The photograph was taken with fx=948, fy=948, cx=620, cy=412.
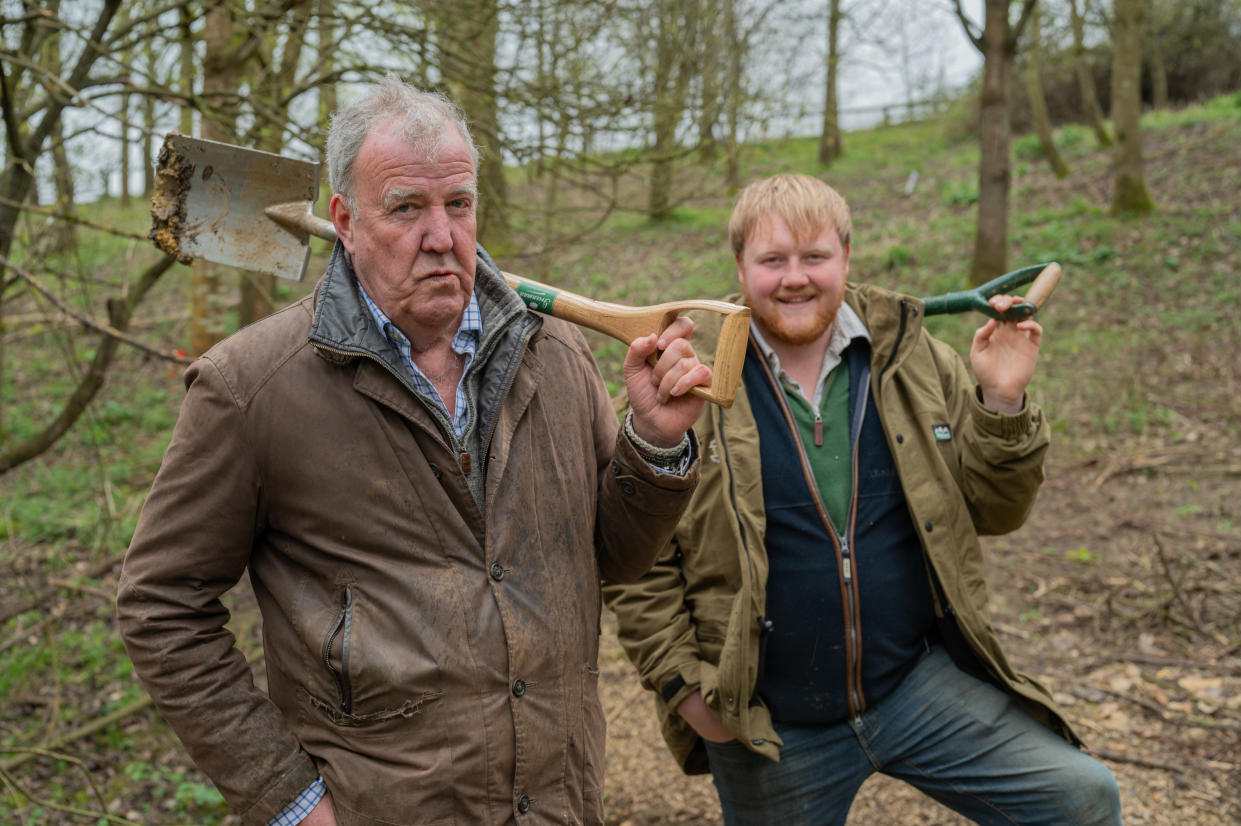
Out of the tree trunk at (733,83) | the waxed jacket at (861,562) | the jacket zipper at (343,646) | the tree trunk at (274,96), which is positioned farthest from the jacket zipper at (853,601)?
the tree trunk at (733,83)

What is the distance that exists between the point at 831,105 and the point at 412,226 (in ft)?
61.0

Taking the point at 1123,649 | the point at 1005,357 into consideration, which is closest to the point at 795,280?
the point at 1005,357

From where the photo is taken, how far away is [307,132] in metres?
4.06

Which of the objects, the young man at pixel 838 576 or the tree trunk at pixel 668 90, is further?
the tree trunk at pixel 668 90

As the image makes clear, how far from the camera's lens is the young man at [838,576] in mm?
2523

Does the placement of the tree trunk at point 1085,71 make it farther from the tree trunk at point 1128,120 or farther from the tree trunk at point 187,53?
the tree trunk at point 187,53

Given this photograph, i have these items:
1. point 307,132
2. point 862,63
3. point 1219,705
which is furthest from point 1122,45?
A: point 307,132

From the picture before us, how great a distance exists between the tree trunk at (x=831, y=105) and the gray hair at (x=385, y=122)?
1584 centimetres

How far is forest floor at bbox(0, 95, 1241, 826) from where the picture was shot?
13.1 ft

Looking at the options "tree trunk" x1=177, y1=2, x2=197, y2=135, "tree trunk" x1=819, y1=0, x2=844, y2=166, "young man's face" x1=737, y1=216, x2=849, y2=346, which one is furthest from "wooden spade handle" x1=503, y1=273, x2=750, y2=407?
"tree trunk" x1=819, y1=0, x2=844, y2=166

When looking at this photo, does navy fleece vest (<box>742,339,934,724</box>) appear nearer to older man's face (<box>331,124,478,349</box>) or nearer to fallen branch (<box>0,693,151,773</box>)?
older man's face (<box>331,124,478,349</box>)

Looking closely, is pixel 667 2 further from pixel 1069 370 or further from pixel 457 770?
pixel 457 770

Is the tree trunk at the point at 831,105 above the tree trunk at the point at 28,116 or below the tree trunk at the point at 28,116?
above

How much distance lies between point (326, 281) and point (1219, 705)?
4.11 metres
